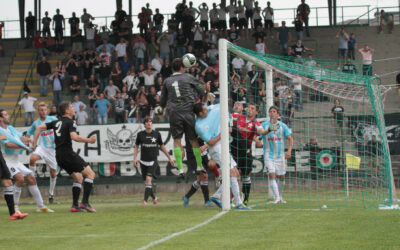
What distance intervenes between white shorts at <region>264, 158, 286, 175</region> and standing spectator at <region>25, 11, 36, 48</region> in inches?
853

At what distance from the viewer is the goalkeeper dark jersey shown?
1218 centimetres

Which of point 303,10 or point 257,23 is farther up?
point 303,10

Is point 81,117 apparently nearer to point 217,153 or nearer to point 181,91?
point 217,153

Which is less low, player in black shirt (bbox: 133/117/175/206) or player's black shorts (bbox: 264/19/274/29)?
player's black shorts (bbox: 264/19/274/29)

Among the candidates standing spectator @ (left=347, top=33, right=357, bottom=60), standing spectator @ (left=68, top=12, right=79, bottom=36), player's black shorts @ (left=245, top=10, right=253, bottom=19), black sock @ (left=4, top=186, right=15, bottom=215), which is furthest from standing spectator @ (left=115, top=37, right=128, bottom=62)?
black sock @ (left=4, top=186, right=15, bottom=215)

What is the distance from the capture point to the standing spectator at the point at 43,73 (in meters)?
28.7

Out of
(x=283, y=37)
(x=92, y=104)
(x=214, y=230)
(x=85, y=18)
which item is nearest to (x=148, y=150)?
(x=214, y=230)

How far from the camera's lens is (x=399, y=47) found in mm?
31422

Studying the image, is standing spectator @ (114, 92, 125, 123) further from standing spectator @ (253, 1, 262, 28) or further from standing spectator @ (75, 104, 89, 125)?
standing spectator @ (253, 1, 262, 28)

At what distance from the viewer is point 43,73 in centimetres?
2889

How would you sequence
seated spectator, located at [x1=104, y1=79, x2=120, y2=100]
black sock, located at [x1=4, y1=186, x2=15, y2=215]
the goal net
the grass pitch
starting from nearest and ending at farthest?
the grass pitch
black sock, located at [x1=4, y1=186, x2=15, y2=215]
the goal net
seated spectator, located at [x1=104, y1=79, x2=120, y2=100]

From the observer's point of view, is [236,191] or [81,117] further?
[81,117]

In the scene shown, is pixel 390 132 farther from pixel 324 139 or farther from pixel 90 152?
pixel 90 152

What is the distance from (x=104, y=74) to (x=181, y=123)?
15830mm
